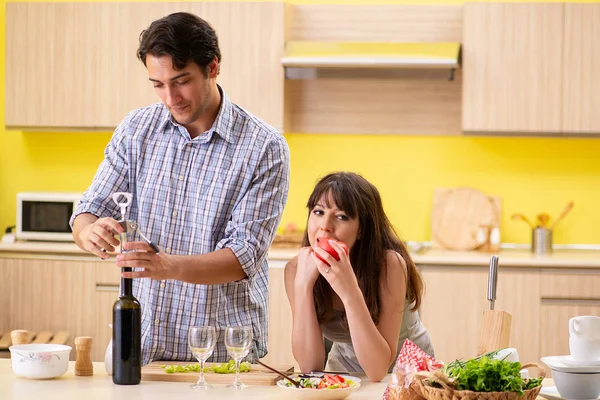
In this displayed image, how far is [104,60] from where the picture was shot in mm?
5086

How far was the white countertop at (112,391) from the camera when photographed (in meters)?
2.22

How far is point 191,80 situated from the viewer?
8.64 ft

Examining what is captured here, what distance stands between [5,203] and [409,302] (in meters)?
3.39

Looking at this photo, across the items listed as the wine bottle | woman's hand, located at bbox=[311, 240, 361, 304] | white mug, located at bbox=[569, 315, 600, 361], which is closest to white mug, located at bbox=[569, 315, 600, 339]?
white mug, located at bbox=[569, 315, 600, 361]

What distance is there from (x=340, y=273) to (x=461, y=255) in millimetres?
2407

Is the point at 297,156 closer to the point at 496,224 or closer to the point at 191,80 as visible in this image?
the point at 496,224

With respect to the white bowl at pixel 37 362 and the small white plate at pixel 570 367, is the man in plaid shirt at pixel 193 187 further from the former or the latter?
the small white plate at pixel 570 367

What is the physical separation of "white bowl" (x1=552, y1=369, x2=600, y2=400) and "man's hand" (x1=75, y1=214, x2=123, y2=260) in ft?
3.67

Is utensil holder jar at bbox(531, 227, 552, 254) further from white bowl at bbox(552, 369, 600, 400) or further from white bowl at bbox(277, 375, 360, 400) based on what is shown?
white bowl at bbox(277, 375, 360, 400)

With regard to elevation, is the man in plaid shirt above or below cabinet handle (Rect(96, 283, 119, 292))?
Result: above

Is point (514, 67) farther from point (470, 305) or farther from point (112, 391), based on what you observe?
point (112, 391)

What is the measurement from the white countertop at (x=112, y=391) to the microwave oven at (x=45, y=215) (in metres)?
2.71

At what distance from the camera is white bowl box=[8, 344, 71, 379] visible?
2.39 meters

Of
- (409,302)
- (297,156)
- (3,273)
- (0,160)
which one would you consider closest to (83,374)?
(409,302)
